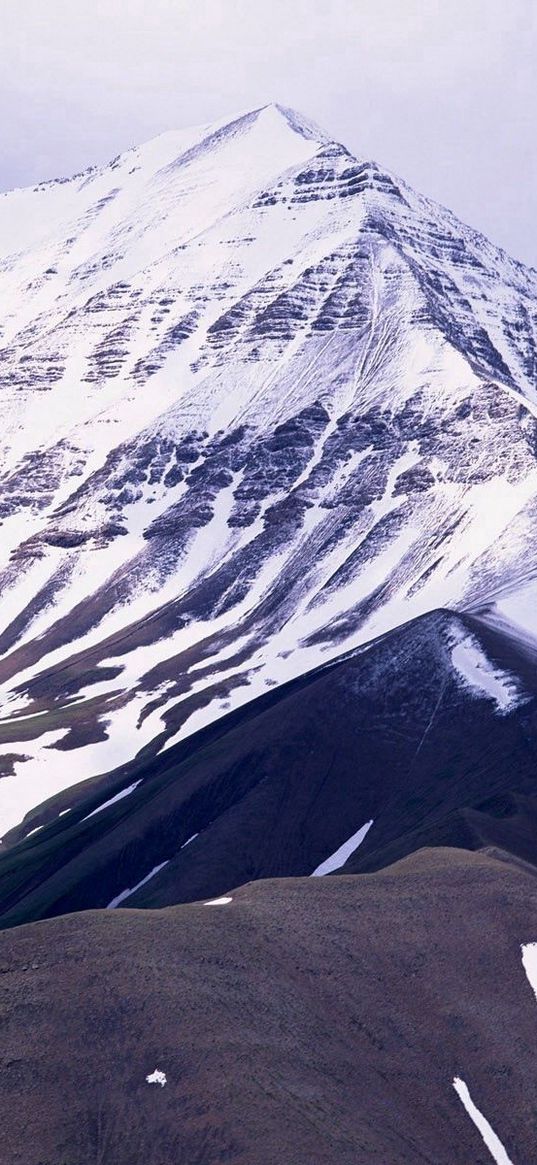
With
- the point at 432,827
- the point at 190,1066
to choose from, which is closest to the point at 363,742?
the point at 432,827

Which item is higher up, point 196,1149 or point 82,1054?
point 82,1054

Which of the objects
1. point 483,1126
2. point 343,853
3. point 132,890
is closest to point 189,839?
point 132,890

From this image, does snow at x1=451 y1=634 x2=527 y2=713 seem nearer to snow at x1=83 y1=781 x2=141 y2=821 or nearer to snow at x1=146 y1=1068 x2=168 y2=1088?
snow at x1=83 y1=781 x2=141 y2=821

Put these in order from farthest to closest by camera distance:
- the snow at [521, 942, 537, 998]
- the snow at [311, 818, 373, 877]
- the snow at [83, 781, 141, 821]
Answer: the snow at [83, 781, 141, 821], the snow at [311, 818, 373, 877], the snow at [521, 942, 537, 998]

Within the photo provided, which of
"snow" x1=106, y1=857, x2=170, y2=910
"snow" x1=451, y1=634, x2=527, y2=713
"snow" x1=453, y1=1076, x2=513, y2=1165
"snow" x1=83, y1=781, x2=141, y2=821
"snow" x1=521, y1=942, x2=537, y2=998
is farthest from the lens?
"snow" x1=83, y1=781, x2=141, y2=821

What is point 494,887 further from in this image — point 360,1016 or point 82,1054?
point 82,1054

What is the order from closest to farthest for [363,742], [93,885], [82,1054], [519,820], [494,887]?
1. [82,1054]
2. [494,887]
3. [519,820]
4. [93,885]
5. [363,742]

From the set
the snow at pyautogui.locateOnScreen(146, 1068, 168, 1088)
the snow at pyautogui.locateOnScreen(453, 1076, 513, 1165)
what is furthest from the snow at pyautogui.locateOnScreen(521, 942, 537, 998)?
the snow at pyautogui.locateOnScreen(146, 1068, 168, 1088)
